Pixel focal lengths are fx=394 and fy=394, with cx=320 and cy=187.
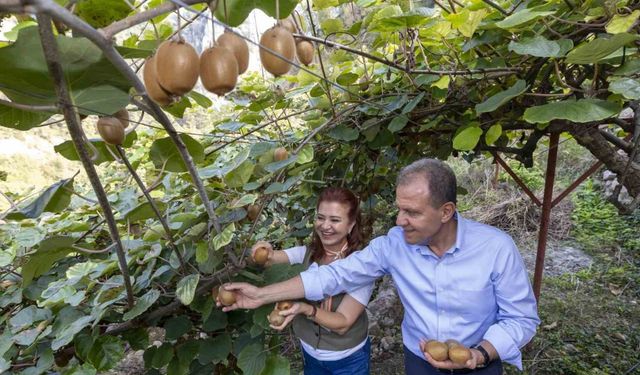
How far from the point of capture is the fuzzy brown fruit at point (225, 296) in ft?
3.87

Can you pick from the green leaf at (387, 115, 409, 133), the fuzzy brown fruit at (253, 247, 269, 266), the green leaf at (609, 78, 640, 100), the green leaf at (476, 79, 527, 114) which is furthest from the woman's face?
the green leaf at (609, 78, 640, 100)

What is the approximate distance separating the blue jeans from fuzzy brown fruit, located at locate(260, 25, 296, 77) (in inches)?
46.6

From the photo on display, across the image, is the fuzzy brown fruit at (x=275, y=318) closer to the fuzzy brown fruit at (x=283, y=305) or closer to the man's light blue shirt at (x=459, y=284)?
the fuzzy brown fruit at (x=283, y=305)

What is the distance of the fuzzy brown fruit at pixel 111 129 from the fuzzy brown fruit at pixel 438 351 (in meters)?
1.00

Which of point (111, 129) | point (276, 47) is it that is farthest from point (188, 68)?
point (111, 129)

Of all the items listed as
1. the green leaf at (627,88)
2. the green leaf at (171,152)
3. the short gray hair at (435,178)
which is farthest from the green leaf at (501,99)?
the green leaf at (171,152)

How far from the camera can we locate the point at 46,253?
3.24 feet

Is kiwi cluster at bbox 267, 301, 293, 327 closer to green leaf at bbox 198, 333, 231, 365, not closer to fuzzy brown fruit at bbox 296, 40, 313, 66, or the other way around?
green leaf at bbox 198, 333, 231, 365

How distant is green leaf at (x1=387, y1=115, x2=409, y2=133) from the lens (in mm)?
1346

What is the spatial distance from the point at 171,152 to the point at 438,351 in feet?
3.06

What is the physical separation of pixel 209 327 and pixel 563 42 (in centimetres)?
130

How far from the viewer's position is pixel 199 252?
1.10 meters

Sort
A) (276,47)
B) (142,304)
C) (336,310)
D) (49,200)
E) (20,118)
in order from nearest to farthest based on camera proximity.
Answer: (276,47), (20,118), (49,200), (142,304), (336,310)

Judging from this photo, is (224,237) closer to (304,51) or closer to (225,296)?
(225,296)
